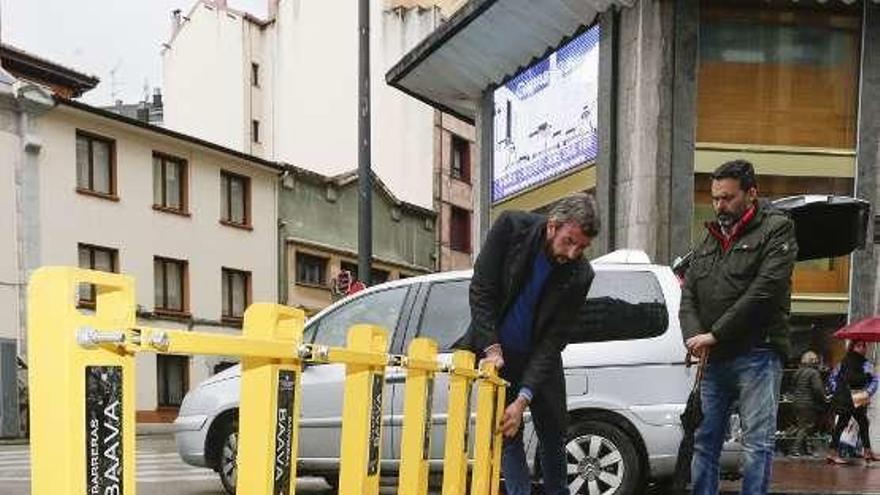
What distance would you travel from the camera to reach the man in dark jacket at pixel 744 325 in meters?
4.59

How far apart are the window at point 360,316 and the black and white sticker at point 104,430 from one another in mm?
5186

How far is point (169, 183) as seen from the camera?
85.3ft

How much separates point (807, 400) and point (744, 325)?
7.37 meters

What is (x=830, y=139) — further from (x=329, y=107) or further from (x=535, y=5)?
(x=329, y=107)

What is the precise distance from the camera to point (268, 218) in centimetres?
2897

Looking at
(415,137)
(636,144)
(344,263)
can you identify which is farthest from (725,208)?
(415,137)

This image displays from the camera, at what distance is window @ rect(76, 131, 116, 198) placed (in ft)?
Answer: 77.0

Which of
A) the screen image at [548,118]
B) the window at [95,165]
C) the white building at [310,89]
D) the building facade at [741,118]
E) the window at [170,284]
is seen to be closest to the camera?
the building facade at [741,118]

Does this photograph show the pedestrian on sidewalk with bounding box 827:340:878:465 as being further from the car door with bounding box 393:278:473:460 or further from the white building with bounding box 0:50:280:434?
the white building with bounding box 0:50:280:434

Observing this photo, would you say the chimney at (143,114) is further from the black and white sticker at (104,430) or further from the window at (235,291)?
the black and white sticker at (104,430)

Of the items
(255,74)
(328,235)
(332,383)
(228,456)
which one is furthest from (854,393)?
(255,74)

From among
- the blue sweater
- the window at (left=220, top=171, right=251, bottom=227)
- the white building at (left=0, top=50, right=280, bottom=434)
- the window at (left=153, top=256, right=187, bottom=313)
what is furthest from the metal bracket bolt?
the window at (left=220, top=171, right=251, bottom=227)

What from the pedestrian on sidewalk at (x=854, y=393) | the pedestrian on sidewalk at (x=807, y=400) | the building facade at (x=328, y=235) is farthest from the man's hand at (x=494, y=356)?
the building facade at (x=328, y=235)

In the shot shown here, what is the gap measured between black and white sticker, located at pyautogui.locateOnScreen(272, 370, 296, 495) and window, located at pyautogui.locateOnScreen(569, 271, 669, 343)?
4.37 metres
